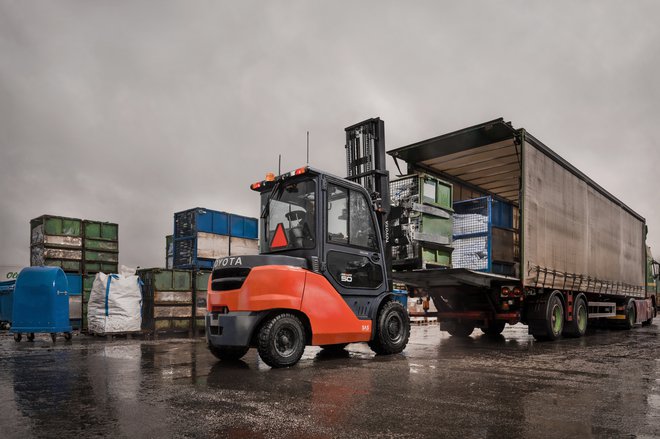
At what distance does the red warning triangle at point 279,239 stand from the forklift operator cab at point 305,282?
0.6 inches

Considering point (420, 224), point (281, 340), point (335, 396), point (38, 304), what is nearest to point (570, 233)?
point (420, 224)

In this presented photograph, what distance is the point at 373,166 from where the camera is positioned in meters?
8.96

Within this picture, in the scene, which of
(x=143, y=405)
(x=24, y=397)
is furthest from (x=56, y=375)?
(x=143, y=405)

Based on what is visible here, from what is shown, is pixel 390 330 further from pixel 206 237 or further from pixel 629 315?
pixel 629 315

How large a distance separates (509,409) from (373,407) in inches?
46.0

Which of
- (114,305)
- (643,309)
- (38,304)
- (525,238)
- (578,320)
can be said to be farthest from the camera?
(643,309)

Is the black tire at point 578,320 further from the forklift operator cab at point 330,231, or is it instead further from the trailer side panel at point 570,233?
→ the forklift operator cab at point 330,231

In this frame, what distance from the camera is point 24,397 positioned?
16.6ft

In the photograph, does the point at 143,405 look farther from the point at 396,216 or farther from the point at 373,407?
the point at 396,216

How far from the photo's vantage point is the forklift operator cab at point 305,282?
690 centimetres

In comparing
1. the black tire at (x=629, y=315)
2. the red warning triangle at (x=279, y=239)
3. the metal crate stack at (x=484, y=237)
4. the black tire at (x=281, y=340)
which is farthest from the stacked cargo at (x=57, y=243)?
the black tire at (x=629, y=315)

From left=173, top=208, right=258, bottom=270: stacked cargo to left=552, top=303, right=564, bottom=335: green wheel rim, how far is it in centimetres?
859

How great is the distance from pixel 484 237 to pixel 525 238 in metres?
0.75

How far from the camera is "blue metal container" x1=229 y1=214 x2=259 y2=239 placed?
619 inches
